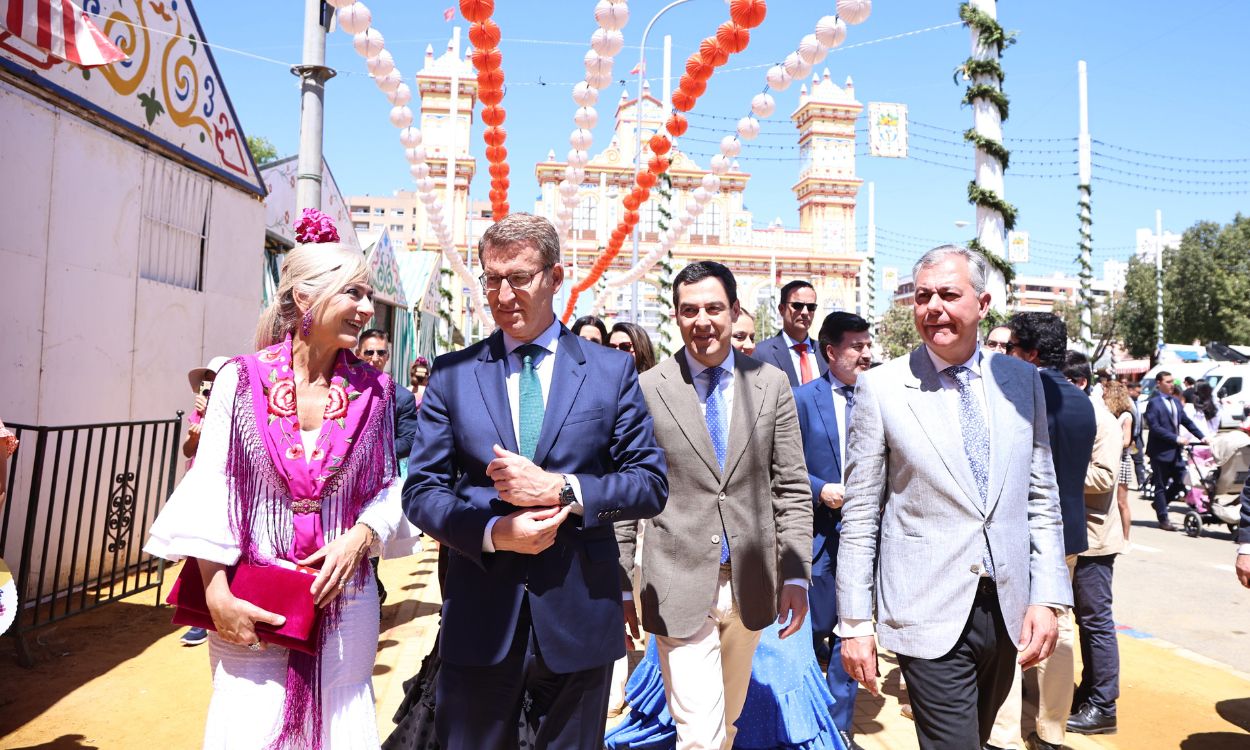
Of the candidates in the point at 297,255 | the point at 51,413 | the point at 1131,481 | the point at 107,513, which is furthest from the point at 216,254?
the point at 1131,481

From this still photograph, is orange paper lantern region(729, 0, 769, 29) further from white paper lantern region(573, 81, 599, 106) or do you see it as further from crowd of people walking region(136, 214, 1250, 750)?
crowd of people walking region(136, 214, 1250, 750)

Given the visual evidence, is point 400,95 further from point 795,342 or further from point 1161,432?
point 1161,432

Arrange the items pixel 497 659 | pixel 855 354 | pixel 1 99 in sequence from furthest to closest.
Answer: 1. pixel 1 99
2. pixel 855 354
3. pixel 497 659

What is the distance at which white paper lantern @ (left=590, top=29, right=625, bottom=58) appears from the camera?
820cm

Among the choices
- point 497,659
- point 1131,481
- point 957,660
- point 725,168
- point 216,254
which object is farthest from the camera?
point 1131,481

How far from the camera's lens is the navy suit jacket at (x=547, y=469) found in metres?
2.33

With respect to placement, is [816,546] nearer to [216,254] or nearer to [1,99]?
[1,99]

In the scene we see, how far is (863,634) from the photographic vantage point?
9.04 feet

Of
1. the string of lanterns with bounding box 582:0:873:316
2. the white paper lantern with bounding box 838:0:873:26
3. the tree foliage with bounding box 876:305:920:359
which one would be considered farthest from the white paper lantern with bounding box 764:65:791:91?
the tree foliage with bounding box 876:305:920:359

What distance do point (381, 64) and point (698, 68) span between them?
3.10 meters

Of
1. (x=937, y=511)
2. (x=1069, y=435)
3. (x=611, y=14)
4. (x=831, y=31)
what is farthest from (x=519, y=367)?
(x=831, y=31)

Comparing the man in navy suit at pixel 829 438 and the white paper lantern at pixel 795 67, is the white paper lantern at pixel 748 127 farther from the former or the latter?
the man in navy suit at pixel 829 438

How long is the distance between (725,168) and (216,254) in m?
6.80

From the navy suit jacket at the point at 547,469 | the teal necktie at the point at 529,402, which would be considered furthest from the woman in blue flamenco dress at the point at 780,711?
the teal necktie at the point at 529,402
